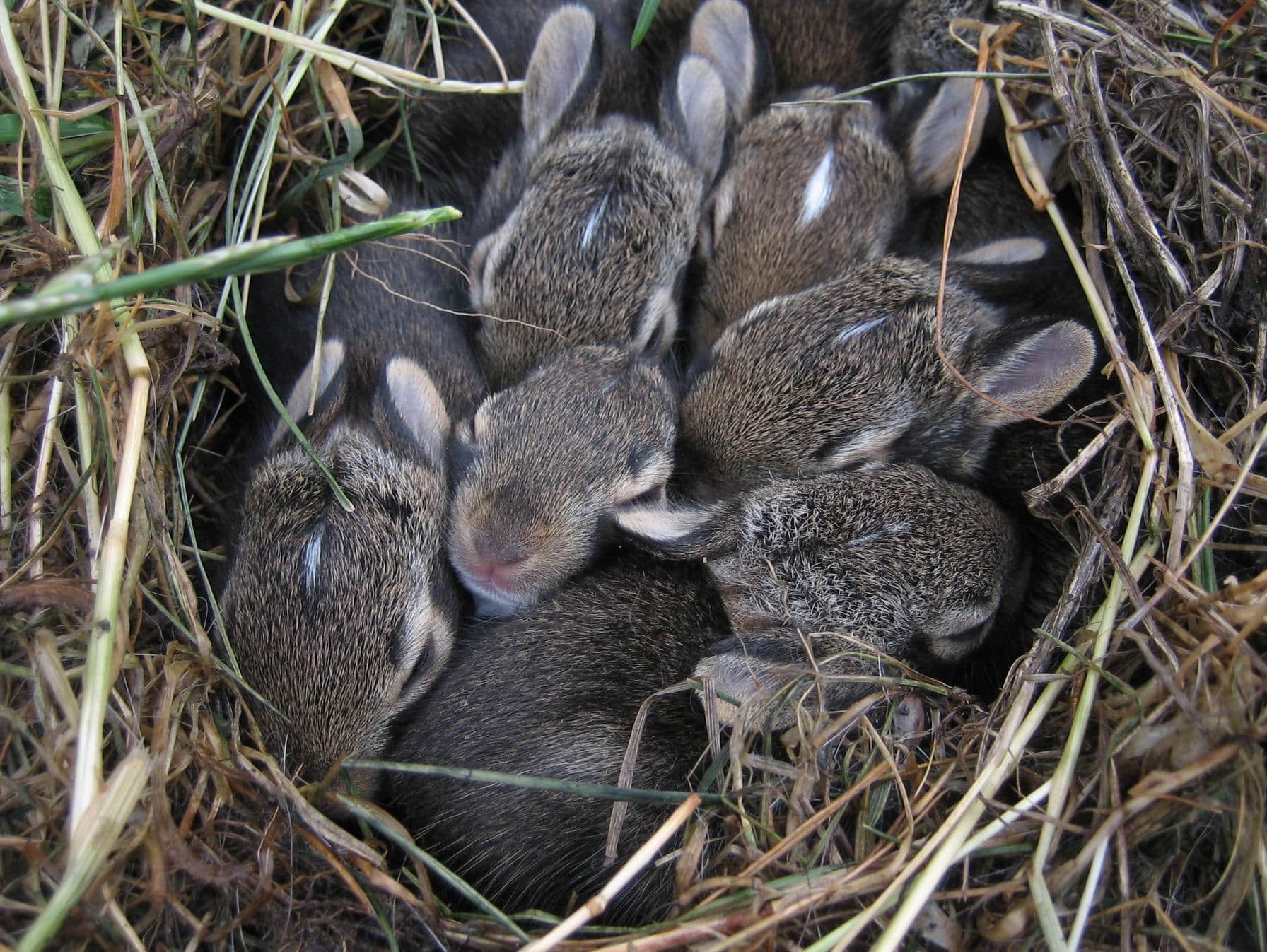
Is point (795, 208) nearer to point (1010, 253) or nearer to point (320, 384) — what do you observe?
point (1010, 253)

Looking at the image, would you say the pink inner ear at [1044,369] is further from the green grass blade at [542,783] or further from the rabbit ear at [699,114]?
the green grass blade at [542,783]

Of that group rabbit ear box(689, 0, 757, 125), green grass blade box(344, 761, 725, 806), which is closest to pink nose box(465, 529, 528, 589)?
green grass blade box(344, 761, 725, 806)

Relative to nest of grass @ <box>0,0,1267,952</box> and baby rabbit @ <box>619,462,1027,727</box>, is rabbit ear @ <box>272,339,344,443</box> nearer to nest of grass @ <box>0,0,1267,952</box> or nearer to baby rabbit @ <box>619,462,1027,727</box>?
nest of grass @ <box>0,0,1267,952</box>

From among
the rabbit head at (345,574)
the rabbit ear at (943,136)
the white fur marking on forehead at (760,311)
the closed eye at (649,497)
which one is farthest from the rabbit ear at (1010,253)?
the rabbit head at (345,574)

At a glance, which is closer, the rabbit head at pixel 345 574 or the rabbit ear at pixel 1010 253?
the rabbit head at pixel 345 574

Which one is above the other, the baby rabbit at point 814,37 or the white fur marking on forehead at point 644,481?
the baby rabbit at point 814,37

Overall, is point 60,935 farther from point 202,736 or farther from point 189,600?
point 189,600
